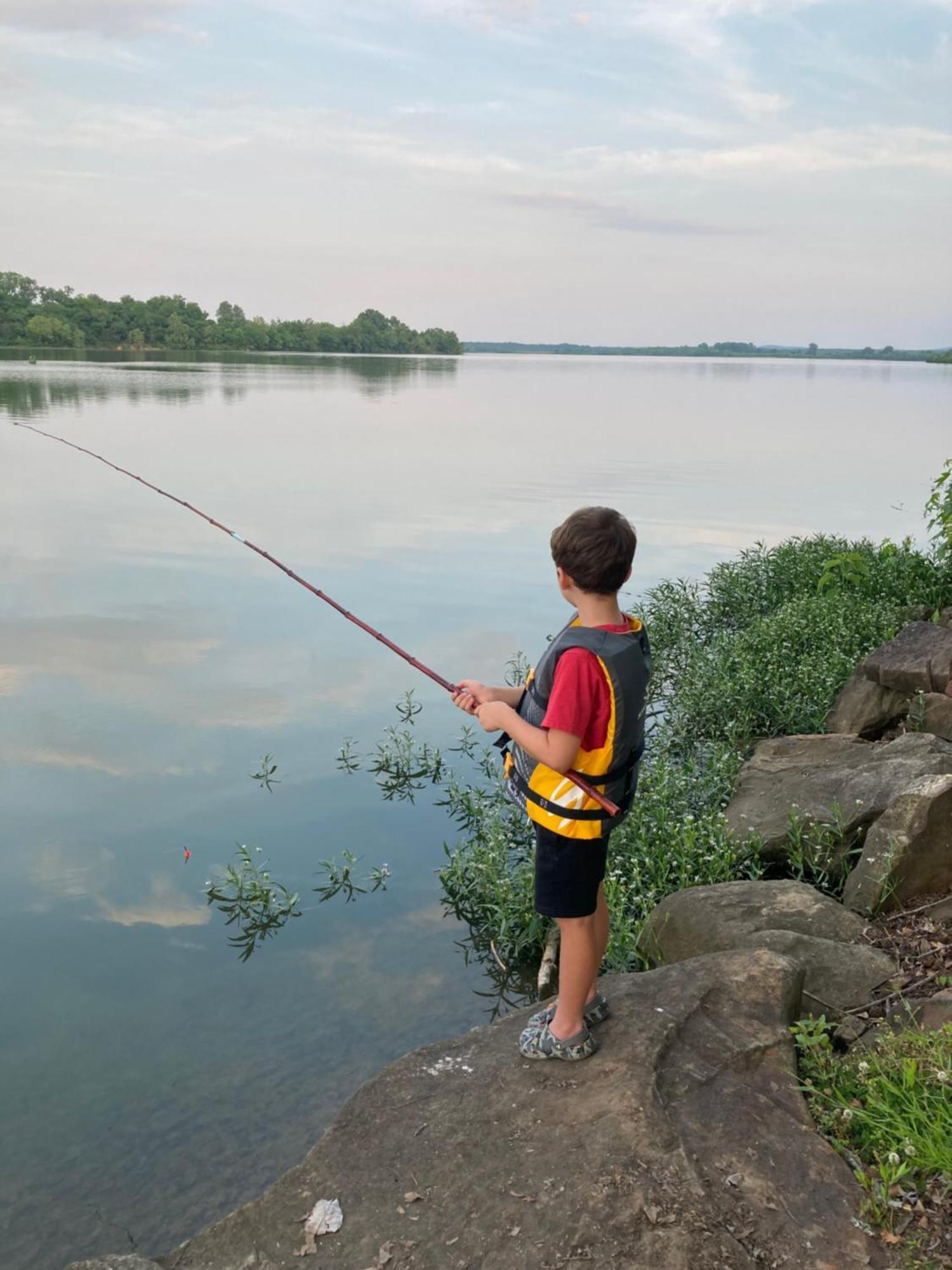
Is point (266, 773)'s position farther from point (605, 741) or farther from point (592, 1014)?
point (605, 741)

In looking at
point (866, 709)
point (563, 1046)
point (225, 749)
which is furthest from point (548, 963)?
point (225, 749)

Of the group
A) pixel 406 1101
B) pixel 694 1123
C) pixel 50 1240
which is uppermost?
pixel 694 1123

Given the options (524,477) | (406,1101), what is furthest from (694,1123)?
(524,477)

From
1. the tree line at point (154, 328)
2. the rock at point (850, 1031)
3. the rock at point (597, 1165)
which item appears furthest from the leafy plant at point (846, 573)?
the tree line at point (154, 328)

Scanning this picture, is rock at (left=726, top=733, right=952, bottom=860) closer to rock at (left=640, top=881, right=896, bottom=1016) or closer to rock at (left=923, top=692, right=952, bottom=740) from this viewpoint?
rock at (left=923, top=692, right=952, bottom=740)

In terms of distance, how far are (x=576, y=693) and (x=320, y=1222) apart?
1878 millimetres

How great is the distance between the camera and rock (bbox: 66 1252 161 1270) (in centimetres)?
294

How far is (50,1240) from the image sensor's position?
13.1 ft

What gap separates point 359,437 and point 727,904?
29711 mm

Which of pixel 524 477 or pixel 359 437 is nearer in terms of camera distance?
pixel 524 477

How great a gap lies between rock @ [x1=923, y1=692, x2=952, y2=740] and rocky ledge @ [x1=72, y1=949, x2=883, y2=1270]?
12.4 feet

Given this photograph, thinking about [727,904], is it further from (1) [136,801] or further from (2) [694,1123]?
(1) [136,801]

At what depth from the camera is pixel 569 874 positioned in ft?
11.8

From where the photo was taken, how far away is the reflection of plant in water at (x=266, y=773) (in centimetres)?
805
